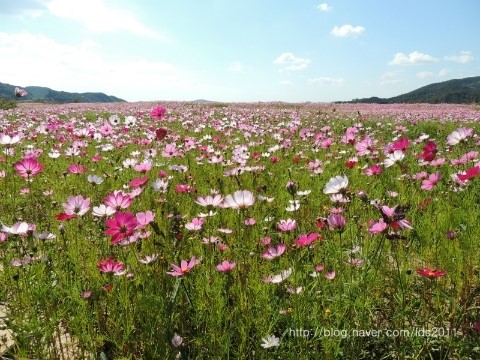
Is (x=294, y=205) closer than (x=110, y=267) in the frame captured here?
No

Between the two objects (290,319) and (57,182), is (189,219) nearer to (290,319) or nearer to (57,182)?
(290,319)

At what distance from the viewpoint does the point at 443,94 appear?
76312 millimetres

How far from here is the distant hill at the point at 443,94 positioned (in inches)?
2433

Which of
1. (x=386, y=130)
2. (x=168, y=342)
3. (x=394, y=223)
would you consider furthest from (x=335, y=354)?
(x=386, y=130)

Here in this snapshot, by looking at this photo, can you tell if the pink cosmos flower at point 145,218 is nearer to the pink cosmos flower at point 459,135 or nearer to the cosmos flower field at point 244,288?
the cosmos flower field at point 244,288

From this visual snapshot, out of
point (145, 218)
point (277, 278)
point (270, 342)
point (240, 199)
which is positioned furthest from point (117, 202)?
point (270, 342)

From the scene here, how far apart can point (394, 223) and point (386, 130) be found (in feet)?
26.5

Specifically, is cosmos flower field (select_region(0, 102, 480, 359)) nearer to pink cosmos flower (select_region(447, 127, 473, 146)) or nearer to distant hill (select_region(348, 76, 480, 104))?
pink cosmos flower (select_region(447, 127, 473, 146))

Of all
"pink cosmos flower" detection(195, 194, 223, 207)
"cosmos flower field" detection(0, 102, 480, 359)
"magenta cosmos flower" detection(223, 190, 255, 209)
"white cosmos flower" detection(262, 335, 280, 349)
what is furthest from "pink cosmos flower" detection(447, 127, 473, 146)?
"white cosmos flower" detection(262, 335, 280, 349)

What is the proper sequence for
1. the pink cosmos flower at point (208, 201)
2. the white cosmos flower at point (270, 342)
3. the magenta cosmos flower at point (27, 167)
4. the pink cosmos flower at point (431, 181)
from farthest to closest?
the pink cosmos flower at point (431, 181) → the magenta cosmos flower at point (27, 167) → the pink cosmos flower at point (208, 201) → the white cosmos flower at point (270, 342)

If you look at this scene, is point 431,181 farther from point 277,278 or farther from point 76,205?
point 76,205

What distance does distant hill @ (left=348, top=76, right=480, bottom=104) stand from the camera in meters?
61.8

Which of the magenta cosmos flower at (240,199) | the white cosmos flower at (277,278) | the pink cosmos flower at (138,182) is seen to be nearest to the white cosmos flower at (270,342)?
the white cosmos flower at (277,278)

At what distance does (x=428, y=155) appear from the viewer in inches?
97.1
